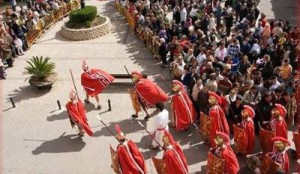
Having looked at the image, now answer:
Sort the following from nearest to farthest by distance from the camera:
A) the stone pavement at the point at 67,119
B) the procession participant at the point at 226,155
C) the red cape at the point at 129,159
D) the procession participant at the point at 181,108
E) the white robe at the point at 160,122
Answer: the procession participant at the point at 226,155
the red cape at the point at 129,159
the white robe at the point at 160,122
the stone pavement at the point at 67,119
the procession participant at the point at 181,108

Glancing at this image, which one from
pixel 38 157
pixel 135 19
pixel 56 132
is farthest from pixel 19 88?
pixel 135 19

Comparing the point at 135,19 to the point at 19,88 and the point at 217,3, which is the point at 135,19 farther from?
the point at 19,88

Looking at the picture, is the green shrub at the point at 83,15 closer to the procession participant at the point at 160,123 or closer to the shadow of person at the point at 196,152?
the procession participant at the point at 160,123

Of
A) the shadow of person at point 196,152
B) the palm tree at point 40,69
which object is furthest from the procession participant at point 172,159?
the palm tree at point 40,69

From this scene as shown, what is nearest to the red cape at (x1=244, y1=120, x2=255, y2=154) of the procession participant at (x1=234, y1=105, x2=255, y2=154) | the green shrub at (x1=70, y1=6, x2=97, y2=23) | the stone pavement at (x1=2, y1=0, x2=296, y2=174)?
the procession participant at (x1=234, y1=105, x2=255, y2=154)

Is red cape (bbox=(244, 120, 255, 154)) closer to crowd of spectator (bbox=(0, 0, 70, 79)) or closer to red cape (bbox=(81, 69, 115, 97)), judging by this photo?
red cape (bbox=(81, 69, 115, 97))

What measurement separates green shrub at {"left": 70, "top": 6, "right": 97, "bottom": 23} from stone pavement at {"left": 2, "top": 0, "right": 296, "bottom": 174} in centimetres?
110

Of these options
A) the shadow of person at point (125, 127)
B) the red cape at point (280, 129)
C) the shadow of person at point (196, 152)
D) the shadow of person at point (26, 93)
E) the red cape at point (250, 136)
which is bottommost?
the shadow of person at point (196, 152)

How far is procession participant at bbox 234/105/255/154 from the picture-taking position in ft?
35.1

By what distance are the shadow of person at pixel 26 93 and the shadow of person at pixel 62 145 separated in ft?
9.81

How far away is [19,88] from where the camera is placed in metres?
15.8

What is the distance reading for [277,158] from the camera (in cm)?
970

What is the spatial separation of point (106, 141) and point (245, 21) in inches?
291

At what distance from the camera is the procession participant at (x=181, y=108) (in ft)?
39.3
